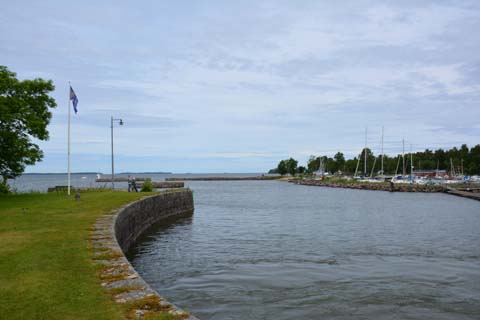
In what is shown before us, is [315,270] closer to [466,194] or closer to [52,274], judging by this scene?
[52,274]

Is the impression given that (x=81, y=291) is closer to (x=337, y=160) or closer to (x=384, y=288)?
(x=384, y=288)

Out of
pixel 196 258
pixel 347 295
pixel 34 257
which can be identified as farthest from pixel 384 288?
pixel 34 257

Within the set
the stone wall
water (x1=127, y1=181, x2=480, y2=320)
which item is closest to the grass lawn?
the stone wall

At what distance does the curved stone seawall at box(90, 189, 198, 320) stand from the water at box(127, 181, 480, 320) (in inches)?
49.7

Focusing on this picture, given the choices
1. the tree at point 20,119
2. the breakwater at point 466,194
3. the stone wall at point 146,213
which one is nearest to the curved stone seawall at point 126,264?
the stone wall at point 146,213

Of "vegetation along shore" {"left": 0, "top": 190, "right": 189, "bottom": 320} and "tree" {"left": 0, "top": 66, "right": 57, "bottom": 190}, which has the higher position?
"tree" {"left": 0, "top": 66, "right": 57, "bottom": 190}

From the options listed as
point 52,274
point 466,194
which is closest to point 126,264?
point 52,274

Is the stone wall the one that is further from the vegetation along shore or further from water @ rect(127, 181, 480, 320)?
the vegetation along shore

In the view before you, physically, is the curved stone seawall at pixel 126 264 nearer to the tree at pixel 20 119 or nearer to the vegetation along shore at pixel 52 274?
the vegetation along shore at pixel 52 274

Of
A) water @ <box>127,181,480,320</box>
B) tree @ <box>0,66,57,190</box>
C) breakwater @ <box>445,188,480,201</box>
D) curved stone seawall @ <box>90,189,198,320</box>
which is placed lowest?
water @ <box>127,181,480,320</box>

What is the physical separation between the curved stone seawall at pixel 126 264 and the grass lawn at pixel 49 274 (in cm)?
24

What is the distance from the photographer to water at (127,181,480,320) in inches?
432

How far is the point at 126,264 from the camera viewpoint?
9.67 m

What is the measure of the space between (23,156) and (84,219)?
14006 millimetres
